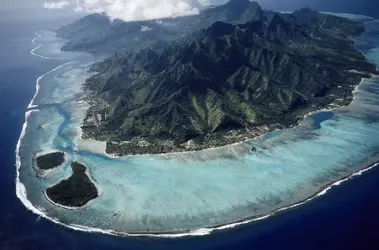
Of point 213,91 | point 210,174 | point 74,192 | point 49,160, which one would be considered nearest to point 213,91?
point 213,91

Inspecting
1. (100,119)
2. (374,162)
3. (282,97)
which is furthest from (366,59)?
(100,119)

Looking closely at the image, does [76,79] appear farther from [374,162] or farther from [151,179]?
[374,162]

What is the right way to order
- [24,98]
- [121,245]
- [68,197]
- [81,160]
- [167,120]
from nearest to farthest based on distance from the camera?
1. [121,245]
2. [68,197]
3. [81,160]
4. [167,120]
5. [24,98]

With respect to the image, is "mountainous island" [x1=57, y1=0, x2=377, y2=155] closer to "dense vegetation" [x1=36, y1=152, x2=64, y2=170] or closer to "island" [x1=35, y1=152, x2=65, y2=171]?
"island" [x1=35, y1=152, x2=65, y2=171]

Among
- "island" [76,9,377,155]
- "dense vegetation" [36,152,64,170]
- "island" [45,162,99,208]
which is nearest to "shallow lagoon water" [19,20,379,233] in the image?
"island" [45,162,99,208]

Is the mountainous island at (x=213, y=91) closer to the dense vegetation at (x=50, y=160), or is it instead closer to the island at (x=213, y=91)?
the island at (x=213, y=91)

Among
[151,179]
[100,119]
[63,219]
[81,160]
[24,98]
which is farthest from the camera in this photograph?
[24,98]
